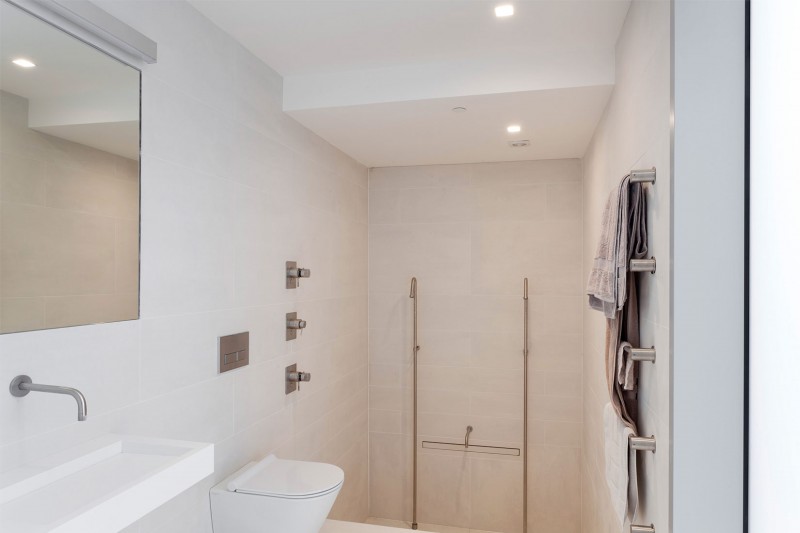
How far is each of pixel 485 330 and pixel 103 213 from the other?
2.55 metres

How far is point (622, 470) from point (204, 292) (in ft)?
4.88

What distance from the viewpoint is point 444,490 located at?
3.55m

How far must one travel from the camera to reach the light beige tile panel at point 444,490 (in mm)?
3524

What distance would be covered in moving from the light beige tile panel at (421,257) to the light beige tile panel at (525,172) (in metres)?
0.35

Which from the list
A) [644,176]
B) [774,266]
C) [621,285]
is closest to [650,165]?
[644,176]

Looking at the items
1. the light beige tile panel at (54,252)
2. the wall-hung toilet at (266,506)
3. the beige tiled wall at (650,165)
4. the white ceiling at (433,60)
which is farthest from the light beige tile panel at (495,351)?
the light beige tile panel at (54,252)

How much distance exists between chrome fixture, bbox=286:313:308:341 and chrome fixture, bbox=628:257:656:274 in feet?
4.96

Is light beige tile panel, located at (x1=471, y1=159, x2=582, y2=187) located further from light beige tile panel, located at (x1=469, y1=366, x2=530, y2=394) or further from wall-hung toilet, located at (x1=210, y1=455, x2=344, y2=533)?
wall-hung toilet, located at (x1=210, y1=455, x2=344, y2=533)

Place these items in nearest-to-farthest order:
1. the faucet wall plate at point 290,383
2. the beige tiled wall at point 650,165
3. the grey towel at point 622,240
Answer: the beige tiled wall at point 650,165, the grey towel at point 622,240, the faucet wall plate at point 290,383

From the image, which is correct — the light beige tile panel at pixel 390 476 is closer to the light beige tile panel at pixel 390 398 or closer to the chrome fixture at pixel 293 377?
the light beige tile panel at pixel 390 398

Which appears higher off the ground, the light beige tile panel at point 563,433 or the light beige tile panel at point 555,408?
the light beige tile panel at point 555,408

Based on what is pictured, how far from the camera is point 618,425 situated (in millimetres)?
1663

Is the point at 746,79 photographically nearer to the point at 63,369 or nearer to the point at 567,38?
the point at 567,38

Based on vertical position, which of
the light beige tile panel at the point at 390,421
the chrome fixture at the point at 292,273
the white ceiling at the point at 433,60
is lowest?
the light beige tile panel at the point at 390,421
